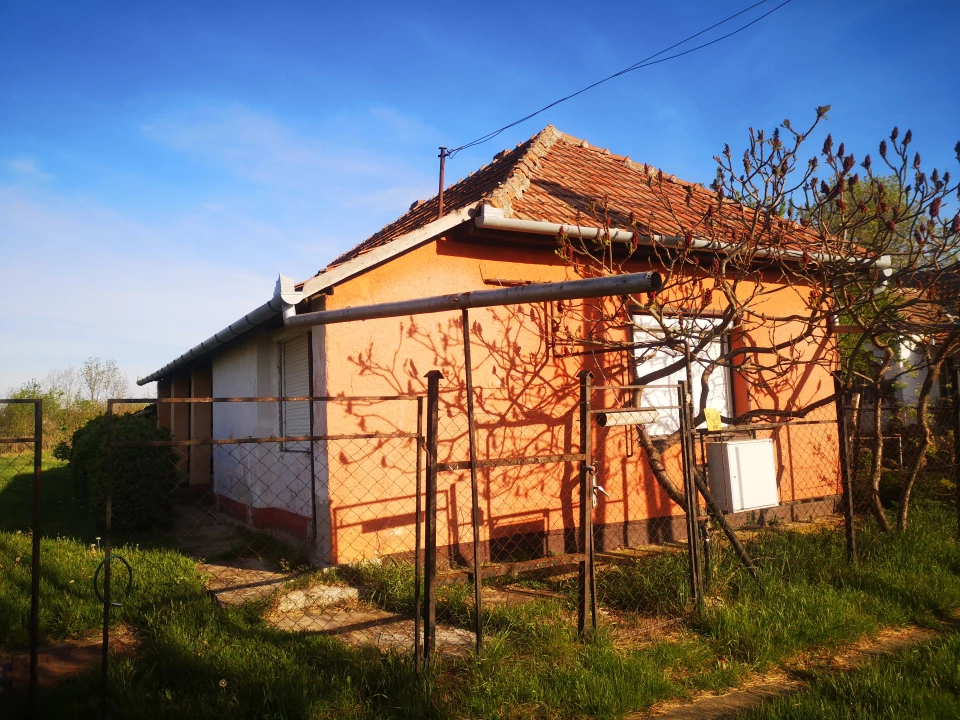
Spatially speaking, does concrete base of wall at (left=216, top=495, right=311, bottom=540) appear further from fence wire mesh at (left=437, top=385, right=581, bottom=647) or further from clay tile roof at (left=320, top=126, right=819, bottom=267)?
clay tile roof at (left=320, top=126, right=819, bottom=267)

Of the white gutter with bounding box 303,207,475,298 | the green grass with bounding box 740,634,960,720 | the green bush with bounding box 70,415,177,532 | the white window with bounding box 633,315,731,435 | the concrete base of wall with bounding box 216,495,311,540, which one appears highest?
the white gutter with bounding box 303,207,475,298

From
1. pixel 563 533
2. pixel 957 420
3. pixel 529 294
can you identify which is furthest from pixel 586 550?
pixel 957 420

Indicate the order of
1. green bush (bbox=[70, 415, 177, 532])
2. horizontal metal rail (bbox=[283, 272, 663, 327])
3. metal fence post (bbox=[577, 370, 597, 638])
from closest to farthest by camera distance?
horizontal metal rail (bbox=[283, 272, 663, 327])
metal fence post (bbox=[577, 370, 597, 638])
green bush (bbox=[70, 415, 177, 532])

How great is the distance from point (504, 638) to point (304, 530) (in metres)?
3.43

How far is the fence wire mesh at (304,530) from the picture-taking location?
16.0 ft

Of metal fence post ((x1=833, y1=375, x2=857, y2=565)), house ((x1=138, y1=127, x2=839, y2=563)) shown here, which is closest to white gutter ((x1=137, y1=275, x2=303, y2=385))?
house ((x1=138, y1=127, x2=839, y2=563))

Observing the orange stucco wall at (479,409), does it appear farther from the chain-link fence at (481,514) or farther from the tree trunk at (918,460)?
the tree trunk at (918,460)

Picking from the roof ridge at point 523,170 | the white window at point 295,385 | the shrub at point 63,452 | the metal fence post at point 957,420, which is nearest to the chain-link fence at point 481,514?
the white window at point 295,385

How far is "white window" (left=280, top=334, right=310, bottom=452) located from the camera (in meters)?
7.12

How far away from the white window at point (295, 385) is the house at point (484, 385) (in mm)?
24

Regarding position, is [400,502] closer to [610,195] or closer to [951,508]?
[610,195]

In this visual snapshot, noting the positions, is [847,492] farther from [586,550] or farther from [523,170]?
[523,170]

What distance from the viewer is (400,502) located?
6.14 m

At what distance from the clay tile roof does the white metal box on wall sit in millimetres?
2092
